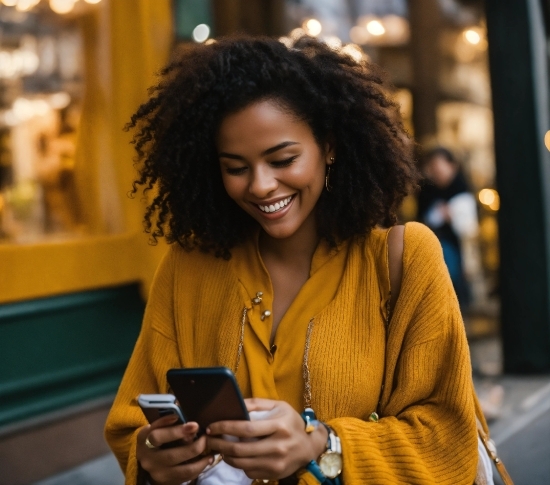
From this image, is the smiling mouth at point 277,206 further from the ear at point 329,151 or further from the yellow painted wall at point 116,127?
the yellow painted wall at point 116,127

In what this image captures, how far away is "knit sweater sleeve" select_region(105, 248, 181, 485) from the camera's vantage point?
83.0 inches

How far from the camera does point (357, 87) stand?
2.15 m

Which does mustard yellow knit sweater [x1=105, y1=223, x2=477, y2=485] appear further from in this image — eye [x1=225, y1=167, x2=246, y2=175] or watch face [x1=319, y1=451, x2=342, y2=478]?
eye [x1=225, y1=167, x2=246, y2=175]

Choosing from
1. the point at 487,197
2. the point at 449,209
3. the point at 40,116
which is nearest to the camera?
the point at 40,116

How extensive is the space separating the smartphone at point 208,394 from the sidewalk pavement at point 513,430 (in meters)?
2.90

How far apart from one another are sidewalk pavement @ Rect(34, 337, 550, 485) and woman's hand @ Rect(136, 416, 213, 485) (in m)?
2.69

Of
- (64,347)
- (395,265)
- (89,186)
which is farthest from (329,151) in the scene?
(89,186)

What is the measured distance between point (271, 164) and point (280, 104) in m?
0.16

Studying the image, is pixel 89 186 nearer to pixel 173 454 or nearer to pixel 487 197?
pixel 173 454

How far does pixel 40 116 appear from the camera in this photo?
4938 mm

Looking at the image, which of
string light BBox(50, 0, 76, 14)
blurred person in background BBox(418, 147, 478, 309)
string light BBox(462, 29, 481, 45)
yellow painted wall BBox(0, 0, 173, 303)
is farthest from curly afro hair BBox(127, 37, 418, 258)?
string light BBox(462, 29, 481, 45)

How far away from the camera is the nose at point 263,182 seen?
2004 mm

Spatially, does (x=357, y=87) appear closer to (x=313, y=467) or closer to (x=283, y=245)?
(x=283, y=245)

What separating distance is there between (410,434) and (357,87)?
3.15 ft
